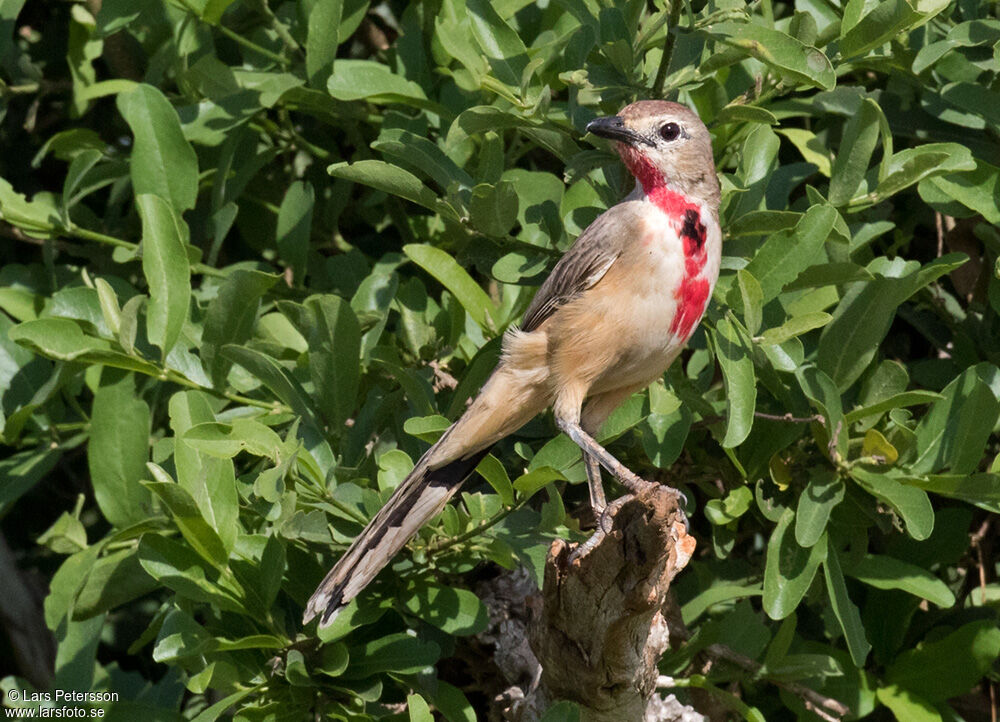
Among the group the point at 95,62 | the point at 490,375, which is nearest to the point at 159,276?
the point at 490,375

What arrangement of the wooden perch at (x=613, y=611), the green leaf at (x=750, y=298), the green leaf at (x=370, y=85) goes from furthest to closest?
the green leaf at (x=370, y=85) < the green leaf at (x=750, y=298) < the wooden perch at (x=613, y=611)

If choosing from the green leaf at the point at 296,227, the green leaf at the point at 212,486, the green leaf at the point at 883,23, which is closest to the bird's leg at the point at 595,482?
the green leaf at the point at 212,486

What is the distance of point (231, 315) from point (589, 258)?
1143 mm

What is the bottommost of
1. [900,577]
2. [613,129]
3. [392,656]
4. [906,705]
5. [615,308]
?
[906,705]

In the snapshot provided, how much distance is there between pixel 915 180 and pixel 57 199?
10.1ft

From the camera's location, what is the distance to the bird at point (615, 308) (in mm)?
3621

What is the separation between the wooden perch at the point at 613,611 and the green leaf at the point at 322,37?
5.81ft

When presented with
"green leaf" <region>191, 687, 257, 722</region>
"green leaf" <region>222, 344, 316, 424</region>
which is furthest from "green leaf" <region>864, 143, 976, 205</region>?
"green leaf" <region>191, 687, 257, 722</region>

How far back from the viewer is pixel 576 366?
376 centimetres

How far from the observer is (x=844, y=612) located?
3.54 metres

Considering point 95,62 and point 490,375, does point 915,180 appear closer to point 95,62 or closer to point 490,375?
point 490,375

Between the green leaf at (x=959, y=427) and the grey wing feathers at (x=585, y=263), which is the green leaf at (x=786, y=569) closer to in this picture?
the green leaf at (x=959, y=427)

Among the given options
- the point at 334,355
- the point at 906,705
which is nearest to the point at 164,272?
the point at 334,355

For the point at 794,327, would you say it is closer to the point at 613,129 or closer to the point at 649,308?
the point at 649,308
